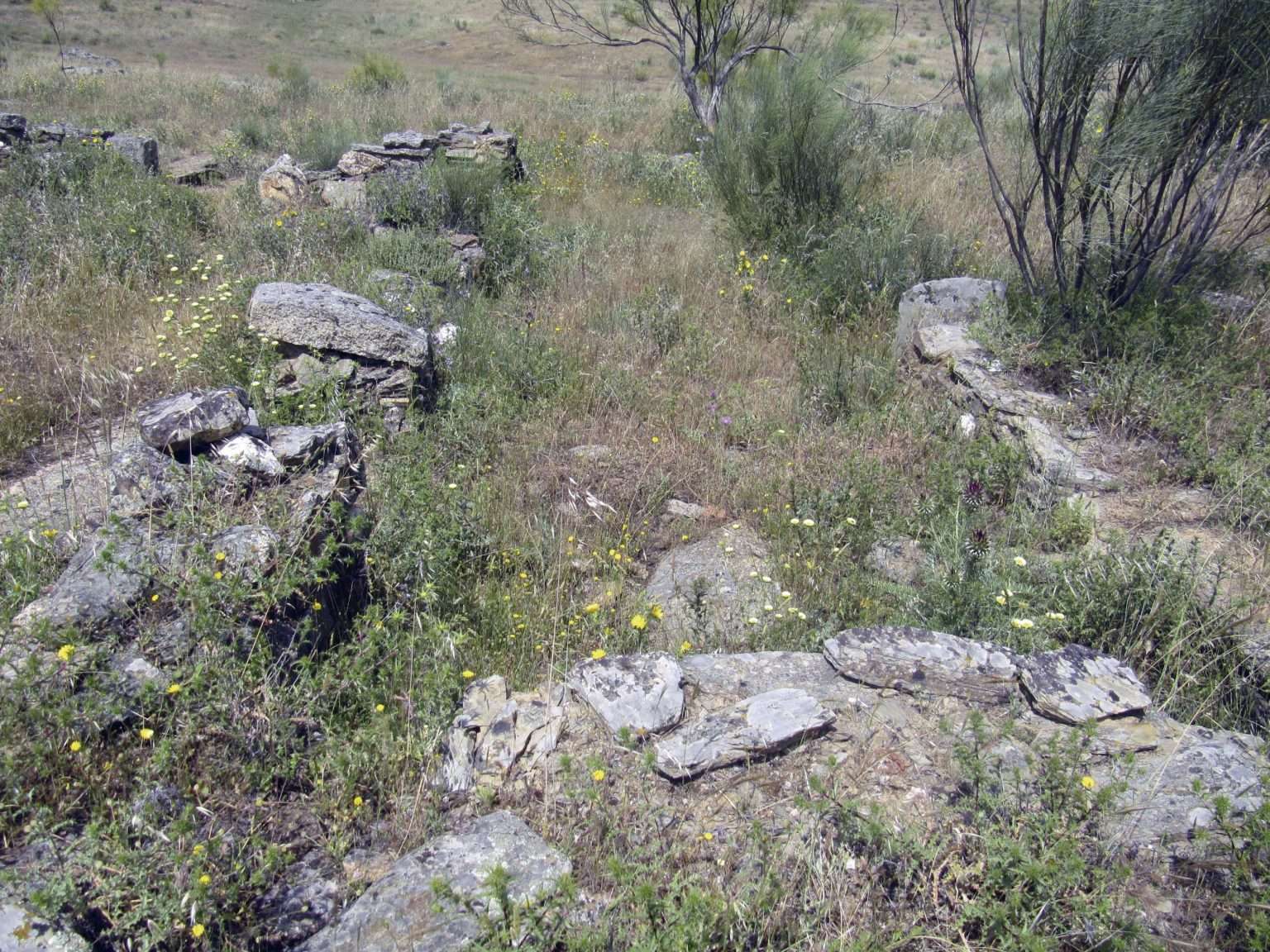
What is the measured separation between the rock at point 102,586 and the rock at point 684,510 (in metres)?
2.34

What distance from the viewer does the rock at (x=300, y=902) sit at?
215 cm

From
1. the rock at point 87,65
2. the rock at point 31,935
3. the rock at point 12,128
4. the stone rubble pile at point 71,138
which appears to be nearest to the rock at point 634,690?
the rock at point 31,935

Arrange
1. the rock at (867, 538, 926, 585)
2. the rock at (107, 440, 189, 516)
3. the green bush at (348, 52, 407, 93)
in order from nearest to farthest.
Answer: the rock at (107, 440, 189, 516) → the rock at (867, 538, 926, 585) → the green bush at (348, 52, 407, 93)

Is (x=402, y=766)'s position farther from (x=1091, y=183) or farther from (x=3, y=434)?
(x=1091, y=183)

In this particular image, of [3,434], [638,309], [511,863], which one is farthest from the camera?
[638,309]

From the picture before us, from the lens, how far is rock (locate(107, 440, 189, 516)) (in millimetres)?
3230

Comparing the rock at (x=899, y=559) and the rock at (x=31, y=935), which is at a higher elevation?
the rock at (x=31, y=935)

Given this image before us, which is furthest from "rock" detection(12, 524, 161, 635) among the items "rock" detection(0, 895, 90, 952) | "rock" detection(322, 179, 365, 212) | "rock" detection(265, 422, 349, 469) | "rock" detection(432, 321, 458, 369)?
"rock" detection(322, 179, 365, 212)

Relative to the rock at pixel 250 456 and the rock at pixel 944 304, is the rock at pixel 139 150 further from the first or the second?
the rock at pixel 944 304

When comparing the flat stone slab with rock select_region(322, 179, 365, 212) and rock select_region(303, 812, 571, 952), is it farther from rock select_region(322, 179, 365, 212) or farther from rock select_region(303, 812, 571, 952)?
rock select_region(322, 179, 365, 212)

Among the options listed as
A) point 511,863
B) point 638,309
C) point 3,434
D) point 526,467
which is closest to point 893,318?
point 638,309

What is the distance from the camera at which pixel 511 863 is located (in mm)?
2127

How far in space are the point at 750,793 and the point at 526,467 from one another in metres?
2.53

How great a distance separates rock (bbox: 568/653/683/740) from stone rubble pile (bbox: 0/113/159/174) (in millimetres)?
8559
